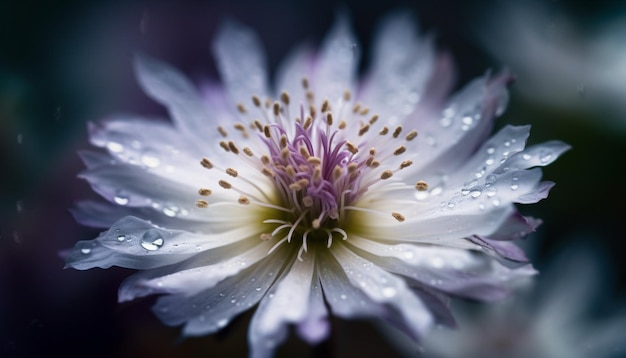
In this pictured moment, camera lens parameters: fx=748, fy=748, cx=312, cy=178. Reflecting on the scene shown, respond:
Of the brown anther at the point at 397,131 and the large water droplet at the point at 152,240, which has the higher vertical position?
the brown anther at the point at 397,131

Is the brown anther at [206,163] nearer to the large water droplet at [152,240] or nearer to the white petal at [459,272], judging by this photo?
the large water droplet at [152,240]

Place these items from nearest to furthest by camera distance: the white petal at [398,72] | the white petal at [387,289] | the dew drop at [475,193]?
1. the white petal at [387,289]
2. the dew drop at [475,193]
3. the white petal at [398,72]

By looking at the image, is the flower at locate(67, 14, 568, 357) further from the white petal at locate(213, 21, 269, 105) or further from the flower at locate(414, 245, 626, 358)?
the flower at locate(414, 245, 626, 358)

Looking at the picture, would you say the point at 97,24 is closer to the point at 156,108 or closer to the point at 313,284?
the point at 156,108

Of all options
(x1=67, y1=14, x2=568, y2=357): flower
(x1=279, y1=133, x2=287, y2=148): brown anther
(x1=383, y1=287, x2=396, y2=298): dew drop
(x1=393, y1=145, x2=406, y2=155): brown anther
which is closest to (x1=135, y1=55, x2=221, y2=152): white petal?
(x1=67, y1=14, x2=568, y2=357): flower

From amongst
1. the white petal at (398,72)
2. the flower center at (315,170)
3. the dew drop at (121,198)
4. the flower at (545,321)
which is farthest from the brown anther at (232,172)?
the flower at (545,321)

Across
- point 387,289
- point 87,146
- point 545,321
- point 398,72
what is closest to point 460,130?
point 398,72

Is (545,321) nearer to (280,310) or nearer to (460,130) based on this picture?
(460,130)

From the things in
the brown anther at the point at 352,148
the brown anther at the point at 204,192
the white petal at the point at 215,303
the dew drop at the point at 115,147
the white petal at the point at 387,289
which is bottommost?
the white petal at the point at 215,303
